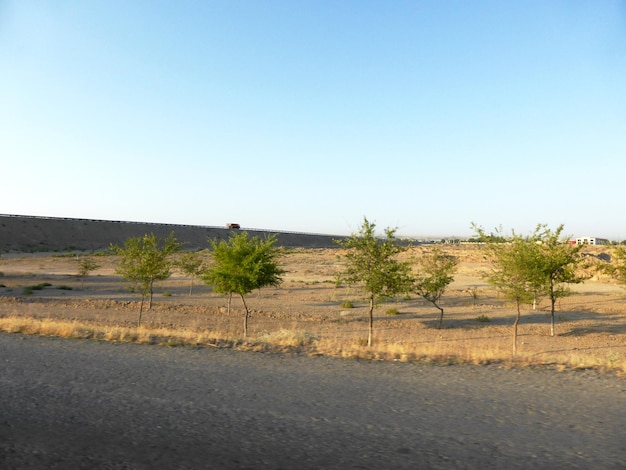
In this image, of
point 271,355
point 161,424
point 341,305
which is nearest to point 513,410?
point 161,424

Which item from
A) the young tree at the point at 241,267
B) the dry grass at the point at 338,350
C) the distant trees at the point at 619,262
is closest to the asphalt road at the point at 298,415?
the dry grass at the point at 338,350

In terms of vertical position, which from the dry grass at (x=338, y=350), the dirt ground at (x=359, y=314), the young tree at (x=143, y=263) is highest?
the young tree at (x=143, y=263)

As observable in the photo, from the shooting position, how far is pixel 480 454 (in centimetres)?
721

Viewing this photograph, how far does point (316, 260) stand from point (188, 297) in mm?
52645

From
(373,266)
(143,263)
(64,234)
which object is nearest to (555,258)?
(373,266)

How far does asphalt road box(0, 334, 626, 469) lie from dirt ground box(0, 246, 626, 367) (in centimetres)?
395

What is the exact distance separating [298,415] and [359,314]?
2862 centimetres

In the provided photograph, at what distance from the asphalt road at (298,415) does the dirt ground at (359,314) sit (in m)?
3.95

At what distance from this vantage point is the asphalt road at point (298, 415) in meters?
6.99

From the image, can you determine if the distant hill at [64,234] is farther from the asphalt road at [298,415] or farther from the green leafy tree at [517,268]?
the asphalt road at [298,415]

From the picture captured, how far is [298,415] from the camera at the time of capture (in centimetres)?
899

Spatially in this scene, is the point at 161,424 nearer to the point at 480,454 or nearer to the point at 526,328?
the point at 480,454

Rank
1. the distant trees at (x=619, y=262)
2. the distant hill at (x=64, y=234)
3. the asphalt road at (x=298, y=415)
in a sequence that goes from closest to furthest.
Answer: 1. the asphalt road at (x=298, y=415)
2. the distant trees at (x=619, y=262)
3. the distant hill at (x=64, y=234)

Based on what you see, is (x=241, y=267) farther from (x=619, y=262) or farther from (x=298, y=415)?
(x=619, y=262)
